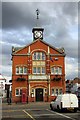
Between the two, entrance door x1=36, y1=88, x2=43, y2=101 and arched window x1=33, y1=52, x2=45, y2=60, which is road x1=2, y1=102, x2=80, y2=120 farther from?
arched window x1=33, y1=52, x2=45, y2=60

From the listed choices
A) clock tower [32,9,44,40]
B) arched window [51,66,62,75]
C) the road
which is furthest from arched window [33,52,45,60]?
the road

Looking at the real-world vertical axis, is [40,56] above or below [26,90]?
above

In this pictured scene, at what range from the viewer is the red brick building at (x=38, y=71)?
65.8m

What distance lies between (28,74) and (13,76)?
3.25 meters

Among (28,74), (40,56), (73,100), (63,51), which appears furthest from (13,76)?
(73,100)

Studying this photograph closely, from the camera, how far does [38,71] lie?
66812 mm

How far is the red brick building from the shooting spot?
65750mm

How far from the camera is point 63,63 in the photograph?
2638 inches

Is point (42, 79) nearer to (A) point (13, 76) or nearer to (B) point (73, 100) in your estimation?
(A) point (13, 76)

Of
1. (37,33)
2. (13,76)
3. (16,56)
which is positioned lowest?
(13,76)

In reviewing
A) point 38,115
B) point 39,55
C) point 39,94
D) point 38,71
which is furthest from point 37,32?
point 38,115

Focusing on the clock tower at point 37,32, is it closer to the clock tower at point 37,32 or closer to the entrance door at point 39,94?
the clock tower at point 37,32

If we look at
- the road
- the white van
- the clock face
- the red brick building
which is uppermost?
the clock face

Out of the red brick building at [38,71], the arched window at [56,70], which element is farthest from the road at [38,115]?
the arched window at [56,70]
